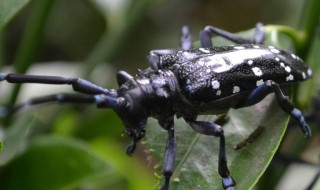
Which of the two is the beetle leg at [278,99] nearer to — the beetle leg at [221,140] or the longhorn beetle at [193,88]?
the longhorn beetle at [193,88]

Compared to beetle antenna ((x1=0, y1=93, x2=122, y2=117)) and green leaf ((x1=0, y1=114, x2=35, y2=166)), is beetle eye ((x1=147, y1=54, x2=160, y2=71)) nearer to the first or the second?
beetle antenna ((x1=0, y1=93, x2=122, y2=117))

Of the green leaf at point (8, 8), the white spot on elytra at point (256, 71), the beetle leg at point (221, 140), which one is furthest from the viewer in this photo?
the white spot on elytra at point (256, 71)

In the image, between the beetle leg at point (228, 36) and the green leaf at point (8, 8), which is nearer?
the green leaf at point (8, 8)

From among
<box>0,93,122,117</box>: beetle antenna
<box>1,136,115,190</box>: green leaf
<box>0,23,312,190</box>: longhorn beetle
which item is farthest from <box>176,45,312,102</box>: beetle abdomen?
<box>1,136,115,190</box>: green leaf

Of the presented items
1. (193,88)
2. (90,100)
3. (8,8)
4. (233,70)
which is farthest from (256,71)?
(8,8)

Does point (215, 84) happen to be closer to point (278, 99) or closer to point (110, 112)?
point (278, 99)

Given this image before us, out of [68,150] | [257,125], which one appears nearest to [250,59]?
[257,125]

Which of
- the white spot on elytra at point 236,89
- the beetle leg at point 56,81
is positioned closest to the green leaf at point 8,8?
the beetle leg at point 56,81
